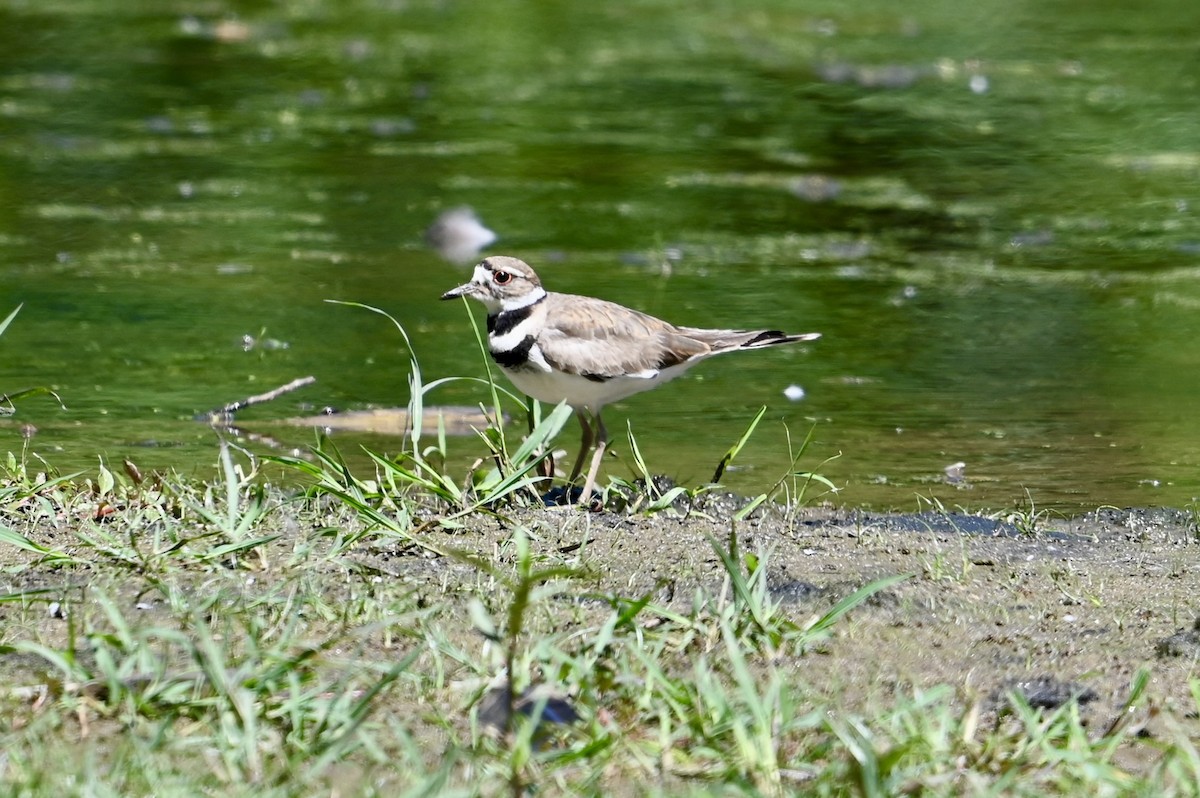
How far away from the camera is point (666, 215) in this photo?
30.9ft

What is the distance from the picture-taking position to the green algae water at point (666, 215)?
6.14 m

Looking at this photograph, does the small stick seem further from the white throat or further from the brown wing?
the brown wing

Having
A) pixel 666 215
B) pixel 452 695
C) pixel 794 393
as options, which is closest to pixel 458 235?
pixel 666 215

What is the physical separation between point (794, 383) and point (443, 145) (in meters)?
4.72

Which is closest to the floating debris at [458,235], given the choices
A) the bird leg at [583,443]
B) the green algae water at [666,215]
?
the green algae water at [666,215]

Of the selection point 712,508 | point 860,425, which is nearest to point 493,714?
point 712,508

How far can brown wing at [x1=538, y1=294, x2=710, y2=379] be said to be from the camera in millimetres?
5137

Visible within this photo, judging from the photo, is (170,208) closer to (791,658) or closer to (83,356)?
(83,356)

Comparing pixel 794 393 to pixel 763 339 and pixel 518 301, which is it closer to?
pixel 763 339

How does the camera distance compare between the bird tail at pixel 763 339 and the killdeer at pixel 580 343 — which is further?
the bird tail at pixel 763 339

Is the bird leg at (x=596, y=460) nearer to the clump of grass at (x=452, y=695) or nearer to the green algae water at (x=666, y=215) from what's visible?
the green algae water at (x=666, y=215)

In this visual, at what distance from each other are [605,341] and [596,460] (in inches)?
17.3

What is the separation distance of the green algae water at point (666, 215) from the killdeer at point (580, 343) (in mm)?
342

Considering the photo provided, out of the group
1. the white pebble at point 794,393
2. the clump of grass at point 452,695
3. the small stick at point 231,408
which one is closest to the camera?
the clump of grass at point 452,695
